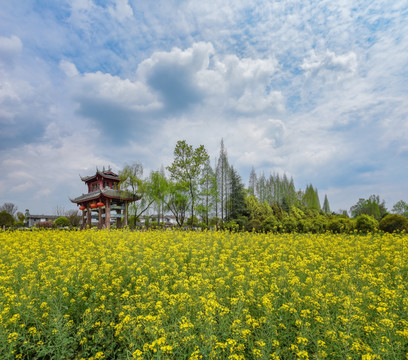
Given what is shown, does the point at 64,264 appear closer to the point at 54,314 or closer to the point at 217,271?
the point at 54,314

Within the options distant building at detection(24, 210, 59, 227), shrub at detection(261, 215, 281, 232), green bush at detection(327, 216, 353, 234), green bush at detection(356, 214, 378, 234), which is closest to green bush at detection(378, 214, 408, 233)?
green bush at detection(356, 214, 378, 234)

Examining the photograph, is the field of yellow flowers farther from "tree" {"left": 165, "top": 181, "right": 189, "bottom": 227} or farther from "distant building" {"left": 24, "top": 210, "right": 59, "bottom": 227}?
"distant building" {"left": 24, "top": 210, "right": 59, "bottom": 227}

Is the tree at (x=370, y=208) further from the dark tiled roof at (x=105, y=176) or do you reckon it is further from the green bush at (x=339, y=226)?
the dark tiled roof at (x=105, y=176)

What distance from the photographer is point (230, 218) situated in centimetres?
3180

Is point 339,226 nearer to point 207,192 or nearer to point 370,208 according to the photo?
point 207,192

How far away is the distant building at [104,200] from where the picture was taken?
25406mm

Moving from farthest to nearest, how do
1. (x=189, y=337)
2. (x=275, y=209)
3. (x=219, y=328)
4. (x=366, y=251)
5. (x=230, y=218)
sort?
(x=275, y=209)
(x=230, y=218)
(x=366, y=251)
(x=219, y=328)
(x=189, y=337)

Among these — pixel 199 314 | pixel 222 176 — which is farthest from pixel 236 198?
pixel 199 314

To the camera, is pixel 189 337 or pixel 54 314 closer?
pixel 189 337

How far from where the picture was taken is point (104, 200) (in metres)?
25.8

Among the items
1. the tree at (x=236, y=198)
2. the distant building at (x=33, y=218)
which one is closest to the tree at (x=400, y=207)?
the tree at (x=236, y=198)

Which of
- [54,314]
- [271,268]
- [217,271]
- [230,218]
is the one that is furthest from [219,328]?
[230,218]

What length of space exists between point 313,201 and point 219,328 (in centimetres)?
6565

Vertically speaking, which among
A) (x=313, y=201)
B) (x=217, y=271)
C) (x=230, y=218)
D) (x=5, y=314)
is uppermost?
(x=313, y=201)
